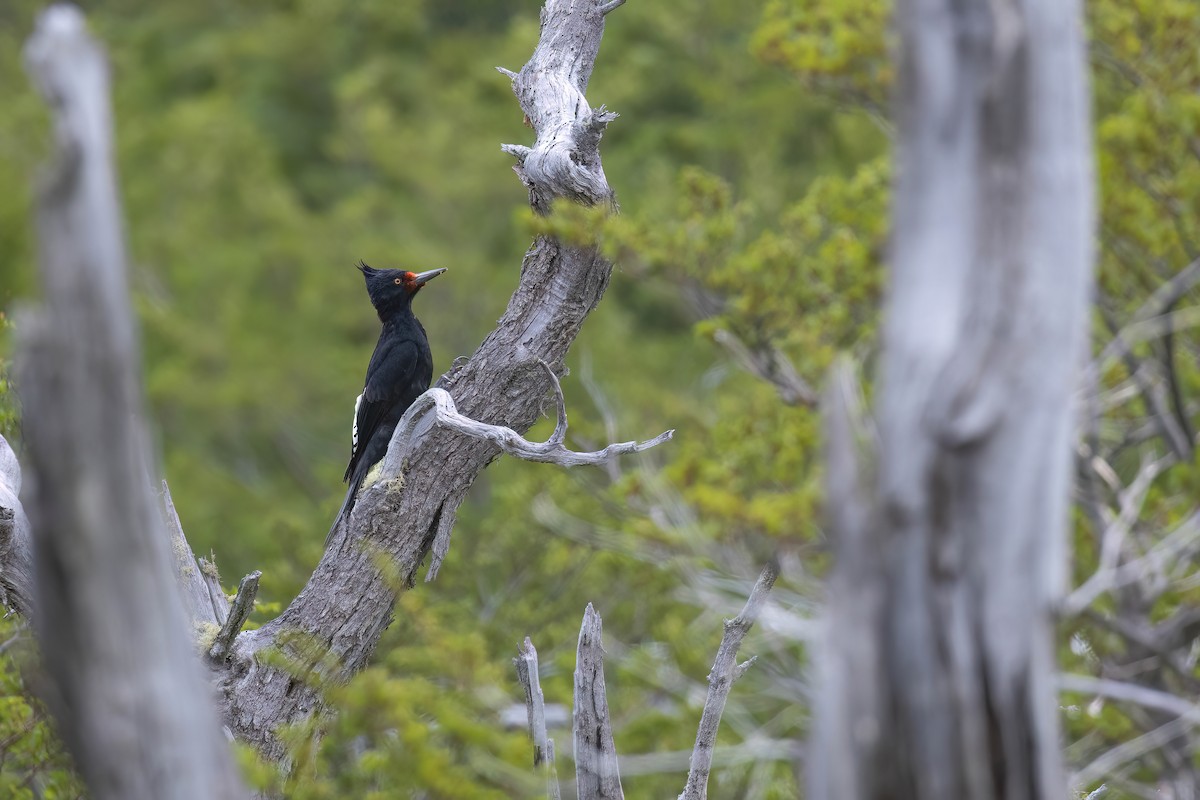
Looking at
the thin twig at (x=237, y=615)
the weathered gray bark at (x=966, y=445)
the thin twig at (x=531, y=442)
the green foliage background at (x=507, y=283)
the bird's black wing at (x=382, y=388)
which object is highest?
the weathered gray bark at (x=966, y=445)

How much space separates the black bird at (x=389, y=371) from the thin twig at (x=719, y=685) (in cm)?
221

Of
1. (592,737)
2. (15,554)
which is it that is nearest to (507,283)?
(15,554)

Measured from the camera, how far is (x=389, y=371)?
6.69 meters

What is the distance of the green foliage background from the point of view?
546 cm

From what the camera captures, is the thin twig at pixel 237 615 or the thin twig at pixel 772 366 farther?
the thin twig at pixel 772 366

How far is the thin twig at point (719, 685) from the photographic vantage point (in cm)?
444

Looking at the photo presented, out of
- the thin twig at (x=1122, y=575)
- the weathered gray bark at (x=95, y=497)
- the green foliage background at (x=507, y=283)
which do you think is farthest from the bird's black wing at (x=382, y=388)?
the weathered gray bark at (x=95, y=497)

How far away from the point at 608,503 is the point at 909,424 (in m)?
5.98

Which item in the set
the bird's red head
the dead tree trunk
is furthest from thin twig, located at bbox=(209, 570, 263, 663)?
the bird's red head

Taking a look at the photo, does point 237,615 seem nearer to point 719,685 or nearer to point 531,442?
point 531,442

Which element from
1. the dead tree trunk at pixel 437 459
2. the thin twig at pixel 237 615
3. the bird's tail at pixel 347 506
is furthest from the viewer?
the bird's tail at pixel 347 506

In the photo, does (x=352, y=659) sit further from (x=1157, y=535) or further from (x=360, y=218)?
(x=360, y=218)

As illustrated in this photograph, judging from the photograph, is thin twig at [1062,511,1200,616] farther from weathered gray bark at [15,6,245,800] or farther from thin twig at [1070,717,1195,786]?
weathered gray bark at [15,6,245,800]

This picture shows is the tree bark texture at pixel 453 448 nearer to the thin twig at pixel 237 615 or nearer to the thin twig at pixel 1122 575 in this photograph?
the thin twig at pixel 237 615
